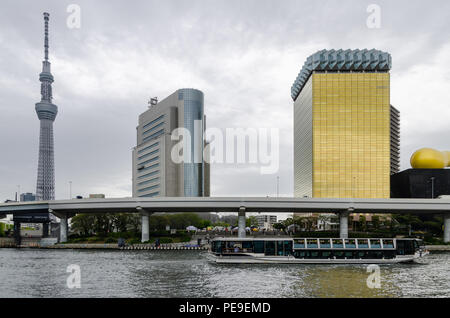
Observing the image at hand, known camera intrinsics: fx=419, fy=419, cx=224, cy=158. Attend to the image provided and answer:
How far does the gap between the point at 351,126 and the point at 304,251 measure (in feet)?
386

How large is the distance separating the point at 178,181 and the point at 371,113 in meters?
88.8

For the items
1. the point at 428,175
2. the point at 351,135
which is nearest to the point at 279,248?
the point at 428,175

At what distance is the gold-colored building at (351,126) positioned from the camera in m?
164

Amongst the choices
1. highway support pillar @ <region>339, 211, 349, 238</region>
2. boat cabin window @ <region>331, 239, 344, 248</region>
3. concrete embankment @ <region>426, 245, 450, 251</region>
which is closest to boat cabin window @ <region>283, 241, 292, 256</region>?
boat cabin window @ <region>331, 239, 344, 248</region>

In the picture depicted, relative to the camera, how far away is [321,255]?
191ft

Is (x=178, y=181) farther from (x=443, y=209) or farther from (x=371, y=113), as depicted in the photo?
(x=443, y=209)

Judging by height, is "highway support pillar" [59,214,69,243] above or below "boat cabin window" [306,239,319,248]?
below

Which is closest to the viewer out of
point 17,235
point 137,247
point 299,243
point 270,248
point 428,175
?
point 270,248

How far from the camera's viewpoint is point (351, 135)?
166750 mm

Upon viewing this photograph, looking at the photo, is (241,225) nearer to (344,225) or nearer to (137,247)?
(344,225)

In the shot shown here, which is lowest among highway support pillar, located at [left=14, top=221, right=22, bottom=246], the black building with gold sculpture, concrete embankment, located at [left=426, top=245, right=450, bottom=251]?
highway support pillar, located at [left=14, top=221, right=22, bottom=246]

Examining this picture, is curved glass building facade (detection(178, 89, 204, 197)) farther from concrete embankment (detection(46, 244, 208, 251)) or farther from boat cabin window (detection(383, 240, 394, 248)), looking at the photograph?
boat cabin window (detection(383, 240, 394, 248))

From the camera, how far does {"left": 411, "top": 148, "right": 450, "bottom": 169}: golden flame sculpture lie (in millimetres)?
133875
